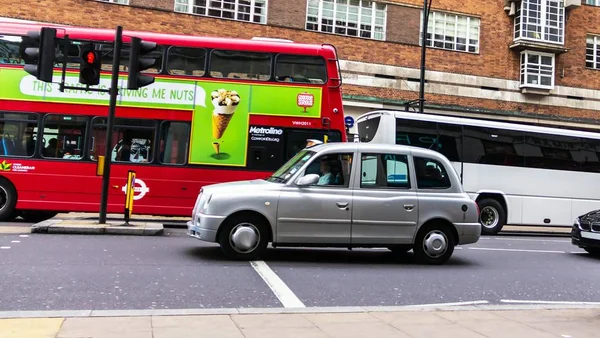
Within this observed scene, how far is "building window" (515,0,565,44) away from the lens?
2395 cm

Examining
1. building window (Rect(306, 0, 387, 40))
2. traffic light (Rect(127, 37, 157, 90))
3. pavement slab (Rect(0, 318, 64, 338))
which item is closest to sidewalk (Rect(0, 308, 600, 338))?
pavement slab (Rect(0, 318, 64, 338))

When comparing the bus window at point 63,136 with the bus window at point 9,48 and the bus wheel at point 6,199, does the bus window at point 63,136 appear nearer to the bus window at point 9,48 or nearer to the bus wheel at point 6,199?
the bus wheel at point 6,199

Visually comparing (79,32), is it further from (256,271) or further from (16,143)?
(256,271)

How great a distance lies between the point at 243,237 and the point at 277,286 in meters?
1.51

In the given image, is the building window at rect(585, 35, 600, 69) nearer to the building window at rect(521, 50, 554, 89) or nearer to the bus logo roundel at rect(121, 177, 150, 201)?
the building window at rect(521, 50, 554, 89)

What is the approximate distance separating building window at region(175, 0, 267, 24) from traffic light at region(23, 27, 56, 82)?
11.4 metres

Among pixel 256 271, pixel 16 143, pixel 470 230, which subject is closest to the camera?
pixel 256 271

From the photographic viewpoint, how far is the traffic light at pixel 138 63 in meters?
9.98

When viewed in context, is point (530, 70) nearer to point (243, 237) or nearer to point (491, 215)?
point (491, 215)

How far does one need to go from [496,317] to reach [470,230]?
10.8 feet

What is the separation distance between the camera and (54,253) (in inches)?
304

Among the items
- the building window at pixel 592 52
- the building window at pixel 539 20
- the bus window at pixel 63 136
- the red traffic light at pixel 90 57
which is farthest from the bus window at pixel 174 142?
the building window at pixel 592 52

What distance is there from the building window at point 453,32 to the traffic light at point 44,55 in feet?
57.5

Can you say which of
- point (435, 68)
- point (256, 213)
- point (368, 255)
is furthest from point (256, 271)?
point (435, 68)
